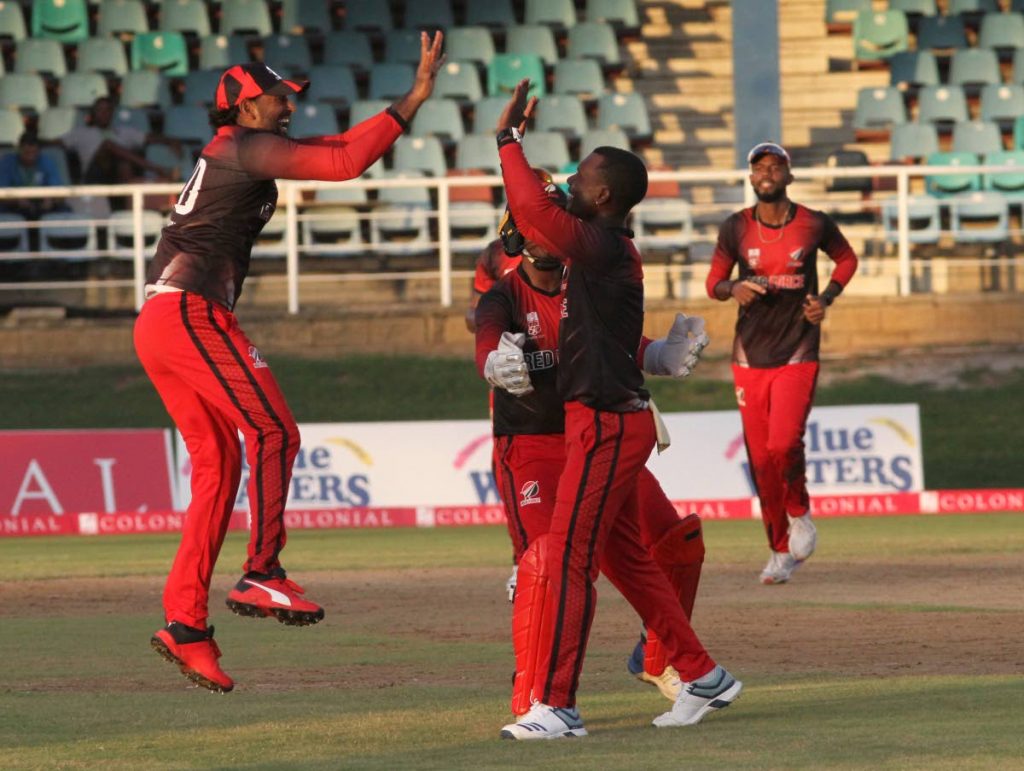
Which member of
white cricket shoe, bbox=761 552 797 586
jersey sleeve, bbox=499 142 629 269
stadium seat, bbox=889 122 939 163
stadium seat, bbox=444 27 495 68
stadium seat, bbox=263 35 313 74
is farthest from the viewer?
stadium seat, bbox=444 27 495 68

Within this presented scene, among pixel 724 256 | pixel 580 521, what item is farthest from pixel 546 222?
pixel 724 256

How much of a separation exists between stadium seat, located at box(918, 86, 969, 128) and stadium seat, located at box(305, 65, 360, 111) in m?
6.90

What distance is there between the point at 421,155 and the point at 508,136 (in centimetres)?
1693

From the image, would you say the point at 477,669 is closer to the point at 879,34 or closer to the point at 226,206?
the point at 226,206

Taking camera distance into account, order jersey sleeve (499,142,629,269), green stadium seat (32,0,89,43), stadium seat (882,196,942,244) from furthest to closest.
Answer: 1. green stadium seat (32,0,89,43)
2. stadium seat (882,196,942,244)
3. jersey sleeve (499,142,629,269)

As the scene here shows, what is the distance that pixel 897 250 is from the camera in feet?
73.9

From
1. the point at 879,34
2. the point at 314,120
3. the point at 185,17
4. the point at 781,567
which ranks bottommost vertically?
the point at 781,567

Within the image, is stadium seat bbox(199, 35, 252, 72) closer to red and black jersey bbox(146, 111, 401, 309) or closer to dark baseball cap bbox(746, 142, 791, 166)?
dark baseball cap bbox(746, 142, 791, 166)

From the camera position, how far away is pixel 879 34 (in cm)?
2631

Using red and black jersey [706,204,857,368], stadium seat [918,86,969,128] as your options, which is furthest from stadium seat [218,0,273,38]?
red and black jersey [706,204,857,368]

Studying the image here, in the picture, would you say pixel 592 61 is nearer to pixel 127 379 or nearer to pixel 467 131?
pixel 467 131

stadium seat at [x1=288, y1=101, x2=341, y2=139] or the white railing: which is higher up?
stadium seat at [x1=288, y1=101, x2=341, y2=139]

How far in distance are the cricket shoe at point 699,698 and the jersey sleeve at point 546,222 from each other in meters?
1.60

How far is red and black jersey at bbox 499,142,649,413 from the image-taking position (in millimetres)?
7262
